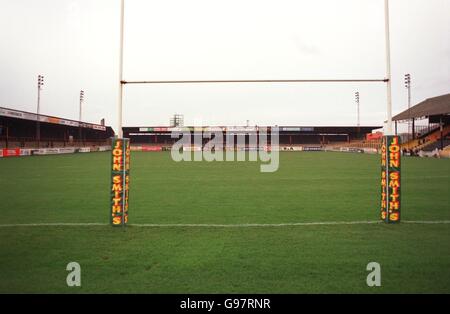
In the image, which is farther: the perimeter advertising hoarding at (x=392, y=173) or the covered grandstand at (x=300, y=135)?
the covered grandstand at (x=300, y=135)

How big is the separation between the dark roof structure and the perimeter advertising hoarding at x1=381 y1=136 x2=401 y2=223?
3586cm

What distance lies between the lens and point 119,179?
21.1ft

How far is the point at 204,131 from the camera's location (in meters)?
59.8

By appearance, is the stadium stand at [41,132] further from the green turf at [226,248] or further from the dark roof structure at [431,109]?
the dark roof structure at [431,109]

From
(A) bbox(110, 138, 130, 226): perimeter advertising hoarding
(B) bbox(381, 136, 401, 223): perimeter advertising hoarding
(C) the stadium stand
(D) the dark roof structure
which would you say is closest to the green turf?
(A) bbox(110, 138, 130, 226): perimeter advertising hoarding

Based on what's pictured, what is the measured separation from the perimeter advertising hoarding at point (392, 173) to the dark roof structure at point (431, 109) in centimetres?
3586

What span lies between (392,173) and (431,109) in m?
40.8

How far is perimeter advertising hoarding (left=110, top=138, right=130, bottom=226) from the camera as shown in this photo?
251 inches

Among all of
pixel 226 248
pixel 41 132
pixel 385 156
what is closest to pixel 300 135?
pixel 41 132

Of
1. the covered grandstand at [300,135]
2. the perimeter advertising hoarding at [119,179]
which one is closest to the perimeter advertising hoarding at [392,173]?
the perimeter advertising hoarding at [119,179]

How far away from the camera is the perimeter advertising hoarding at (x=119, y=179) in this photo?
6.38 metres

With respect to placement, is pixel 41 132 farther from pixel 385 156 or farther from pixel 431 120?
pixel 431 120
